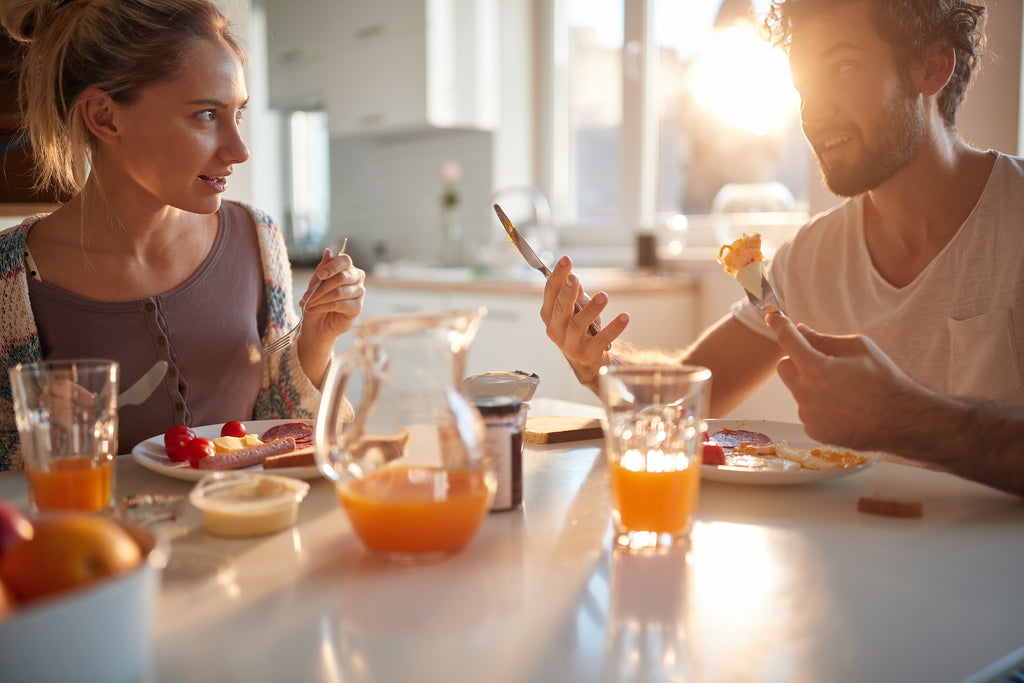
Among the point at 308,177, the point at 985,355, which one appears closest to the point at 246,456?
the point at 985,355

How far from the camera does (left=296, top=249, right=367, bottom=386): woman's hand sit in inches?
58.3

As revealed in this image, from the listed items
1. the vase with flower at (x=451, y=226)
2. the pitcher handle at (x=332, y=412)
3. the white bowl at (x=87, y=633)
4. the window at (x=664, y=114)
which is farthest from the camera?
the vase with flower at (x=451, y=226)

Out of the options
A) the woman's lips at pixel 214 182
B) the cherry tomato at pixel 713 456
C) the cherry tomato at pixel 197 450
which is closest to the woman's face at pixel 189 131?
the woman's lips at pixel 214 182

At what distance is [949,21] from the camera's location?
5.57 ft

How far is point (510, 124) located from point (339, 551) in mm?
3879

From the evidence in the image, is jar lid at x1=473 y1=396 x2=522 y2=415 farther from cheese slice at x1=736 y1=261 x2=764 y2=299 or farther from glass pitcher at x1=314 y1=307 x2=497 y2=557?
cheese slice at x1=736 y1=261 x2=764 y2=299

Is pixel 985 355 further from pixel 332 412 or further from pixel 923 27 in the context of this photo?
pixel 332 412

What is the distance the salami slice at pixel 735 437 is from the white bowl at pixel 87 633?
837 mm

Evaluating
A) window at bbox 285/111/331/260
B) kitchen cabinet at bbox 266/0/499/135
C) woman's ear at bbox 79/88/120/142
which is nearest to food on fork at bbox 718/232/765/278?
woman's ear at bbox 79/88/120/142

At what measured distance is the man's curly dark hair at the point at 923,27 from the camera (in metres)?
1.64

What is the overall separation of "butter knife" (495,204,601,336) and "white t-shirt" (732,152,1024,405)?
0.46 metres

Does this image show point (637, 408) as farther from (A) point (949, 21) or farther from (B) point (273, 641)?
(A) point (949, 21)

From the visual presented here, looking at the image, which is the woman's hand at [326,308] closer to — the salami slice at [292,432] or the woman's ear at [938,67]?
the salami slice at [292,432]

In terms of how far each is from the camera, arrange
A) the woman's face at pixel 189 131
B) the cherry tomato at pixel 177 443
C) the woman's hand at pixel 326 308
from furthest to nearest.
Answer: the woman's face at pixel 189 131, the woman's hand at pixel 326 308, the cherry tomato at pixel 177 443
